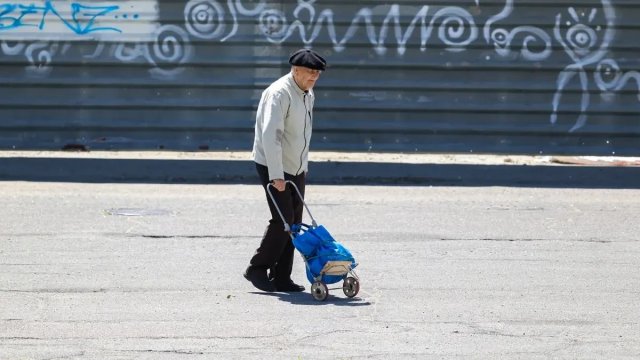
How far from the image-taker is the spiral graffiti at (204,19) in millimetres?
17328

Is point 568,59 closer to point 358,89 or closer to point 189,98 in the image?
point 358,89

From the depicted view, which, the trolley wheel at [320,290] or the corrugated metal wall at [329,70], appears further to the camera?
the corrugated metal wall at [329,70]

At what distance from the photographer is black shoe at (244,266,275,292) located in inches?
352

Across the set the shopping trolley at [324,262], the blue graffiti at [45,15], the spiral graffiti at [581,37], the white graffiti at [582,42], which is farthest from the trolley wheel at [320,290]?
the spiral graffiti at [581,37]

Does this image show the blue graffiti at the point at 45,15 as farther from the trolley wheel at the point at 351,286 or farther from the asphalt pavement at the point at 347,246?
the trolley wheel at the point at 351,286

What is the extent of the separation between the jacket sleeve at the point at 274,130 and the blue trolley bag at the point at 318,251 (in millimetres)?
433

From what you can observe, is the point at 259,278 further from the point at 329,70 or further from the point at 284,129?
the point at 329,70

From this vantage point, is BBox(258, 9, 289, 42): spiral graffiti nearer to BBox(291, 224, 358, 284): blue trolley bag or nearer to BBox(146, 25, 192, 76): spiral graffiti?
BBox(146, 25, 192, 76): spiral graffiti

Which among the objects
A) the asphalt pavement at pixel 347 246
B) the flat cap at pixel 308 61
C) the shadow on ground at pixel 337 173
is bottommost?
the shadow on ground at pixel 337 173

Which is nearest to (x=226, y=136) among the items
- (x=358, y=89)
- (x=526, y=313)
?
(x=358, y=89)

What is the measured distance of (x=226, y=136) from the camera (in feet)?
56.9

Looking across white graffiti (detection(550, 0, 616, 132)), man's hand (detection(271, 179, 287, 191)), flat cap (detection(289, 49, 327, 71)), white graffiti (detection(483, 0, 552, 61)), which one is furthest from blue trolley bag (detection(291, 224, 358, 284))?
white graffiti (detection(550, 0, 616, 132))

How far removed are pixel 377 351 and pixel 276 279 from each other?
202 centimetres

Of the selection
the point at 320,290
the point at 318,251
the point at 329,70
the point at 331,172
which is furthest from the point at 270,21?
the point at 320,290
